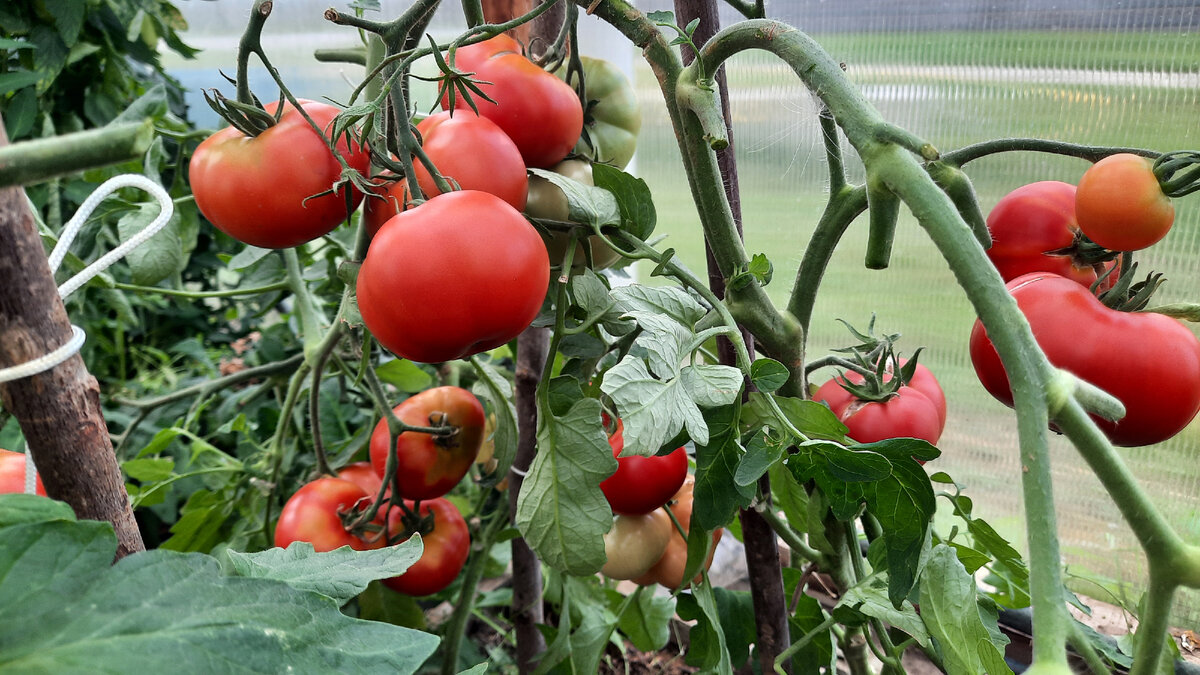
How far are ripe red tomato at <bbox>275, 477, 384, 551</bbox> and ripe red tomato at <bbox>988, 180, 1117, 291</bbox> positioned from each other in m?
0.48

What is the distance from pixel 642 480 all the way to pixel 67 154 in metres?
0.43

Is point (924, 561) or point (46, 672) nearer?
point (46, 672)

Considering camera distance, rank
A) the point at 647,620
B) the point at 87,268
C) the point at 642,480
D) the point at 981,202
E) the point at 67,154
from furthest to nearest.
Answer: the point at 981,202
the point at 647,620
the point at 642,480
the point at 87,268
the point at 67,154

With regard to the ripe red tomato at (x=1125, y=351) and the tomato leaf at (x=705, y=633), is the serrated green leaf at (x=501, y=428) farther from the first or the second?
the ripe red tomato at (x=1125, y=351)

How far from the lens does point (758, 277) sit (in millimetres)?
443

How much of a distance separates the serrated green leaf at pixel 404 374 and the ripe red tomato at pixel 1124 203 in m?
0.61

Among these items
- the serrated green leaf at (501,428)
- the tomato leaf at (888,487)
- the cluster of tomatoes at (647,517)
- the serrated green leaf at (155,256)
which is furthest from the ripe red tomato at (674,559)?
the serrated green leaf at (155,256)

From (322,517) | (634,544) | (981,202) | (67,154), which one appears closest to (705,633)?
(634,544)

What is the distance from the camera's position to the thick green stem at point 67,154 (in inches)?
6.2

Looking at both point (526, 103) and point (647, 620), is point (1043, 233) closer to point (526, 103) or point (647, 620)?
point (526, 103)

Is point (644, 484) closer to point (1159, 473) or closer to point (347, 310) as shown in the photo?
point (347, 310)

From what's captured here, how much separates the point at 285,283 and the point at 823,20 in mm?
674

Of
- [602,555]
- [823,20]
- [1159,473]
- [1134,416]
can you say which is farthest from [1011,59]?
[602,555]

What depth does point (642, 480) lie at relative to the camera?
54 centimetres
